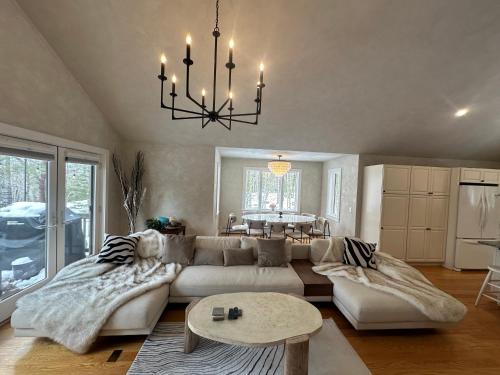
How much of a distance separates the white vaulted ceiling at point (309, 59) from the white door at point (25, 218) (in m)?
1.36

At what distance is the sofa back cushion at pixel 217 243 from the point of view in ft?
11.1

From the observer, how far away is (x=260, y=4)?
239 cm

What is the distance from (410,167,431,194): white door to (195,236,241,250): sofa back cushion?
3696 mm

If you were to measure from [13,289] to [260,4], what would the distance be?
13.5 ft

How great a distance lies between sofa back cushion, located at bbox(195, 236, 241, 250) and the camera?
3.40 metres

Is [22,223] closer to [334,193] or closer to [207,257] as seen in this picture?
[207,257]

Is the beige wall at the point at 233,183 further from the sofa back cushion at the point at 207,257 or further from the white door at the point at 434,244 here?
the sofa back cushion at the point at 207,257

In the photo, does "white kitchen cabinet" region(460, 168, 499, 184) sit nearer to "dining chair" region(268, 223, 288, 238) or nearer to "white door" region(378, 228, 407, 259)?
"white door" region(378, 228, 407, 259)

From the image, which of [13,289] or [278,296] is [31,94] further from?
[278,296]

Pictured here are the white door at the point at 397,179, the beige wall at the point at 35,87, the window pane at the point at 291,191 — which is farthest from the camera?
the window pane at the point at 291,191

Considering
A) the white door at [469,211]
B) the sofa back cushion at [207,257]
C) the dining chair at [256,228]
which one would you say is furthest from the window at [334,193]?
the sofa back cushion at [207,257]

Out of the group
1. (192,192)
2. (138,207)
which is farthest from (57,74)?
(192,192)

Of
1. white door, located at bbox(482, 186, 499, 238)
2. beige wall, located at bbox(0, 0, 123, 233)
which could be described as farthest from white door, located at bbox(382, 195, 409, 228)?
beige wall, located at bbox(0, 0, 123, 233)

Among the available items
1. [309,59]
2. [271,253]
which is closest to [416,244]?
[271,253]
